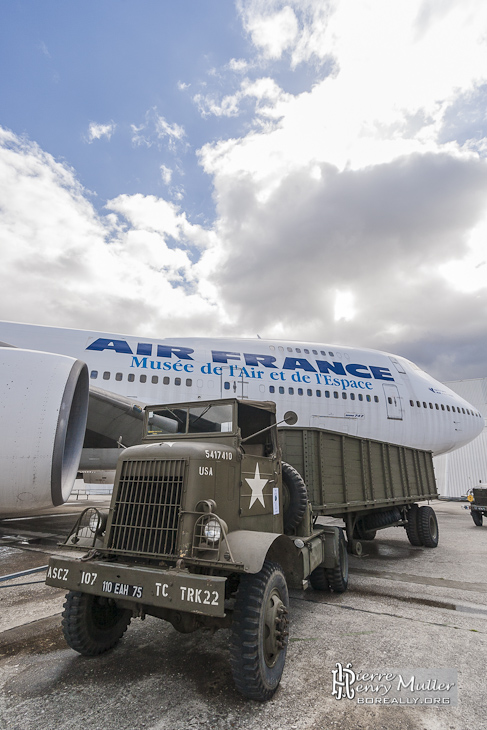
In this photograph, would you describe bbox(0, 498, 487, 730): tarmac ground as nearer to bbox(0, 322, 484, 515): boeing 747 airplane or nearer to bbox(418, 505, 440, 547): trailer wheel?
bbox(0, 322, 484, 515): boeing 747 airplane

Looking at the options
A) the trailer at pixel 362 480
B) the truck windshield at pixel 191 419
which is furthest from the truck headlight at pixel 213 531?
the trailer at pixel 362 480

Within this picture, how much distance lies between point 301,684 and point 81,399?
6.41 meters

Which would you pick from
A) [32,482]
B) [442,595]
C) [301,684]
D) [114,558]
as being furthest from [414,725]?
[32,482]

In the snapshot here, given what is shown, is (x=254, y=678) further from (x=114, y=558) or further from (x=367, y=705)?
(x=114, y=558)

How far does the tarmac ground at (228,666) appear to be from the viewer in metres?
2.89

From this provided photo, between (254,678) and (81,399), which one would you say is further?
(81,399)

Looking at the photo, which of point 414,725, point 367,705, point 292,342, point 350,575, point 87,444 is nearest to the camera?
point 414,725

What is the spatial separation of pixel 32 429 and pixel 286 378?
9670 millimetres

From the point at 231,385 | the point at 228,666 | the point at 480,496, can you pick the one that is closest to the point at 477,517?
the point at 480,496

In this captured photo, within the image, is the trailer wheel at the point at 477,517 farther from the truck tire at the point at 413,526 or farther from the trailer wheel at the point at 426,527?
the truck tire at the point at 413,526

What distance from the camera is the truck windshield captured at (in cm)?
434

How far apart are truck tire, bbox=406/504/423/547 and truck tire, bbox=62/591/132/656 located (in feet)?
27.5

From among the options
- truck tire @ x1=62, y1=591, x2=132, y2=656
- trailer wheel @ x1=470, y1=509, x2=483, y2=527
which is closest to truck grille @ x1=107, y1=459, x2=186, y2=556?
truck tire @ x1=62, y1=591, x2=132, y2=656

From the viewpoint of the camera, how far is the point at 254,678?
9.75ft
